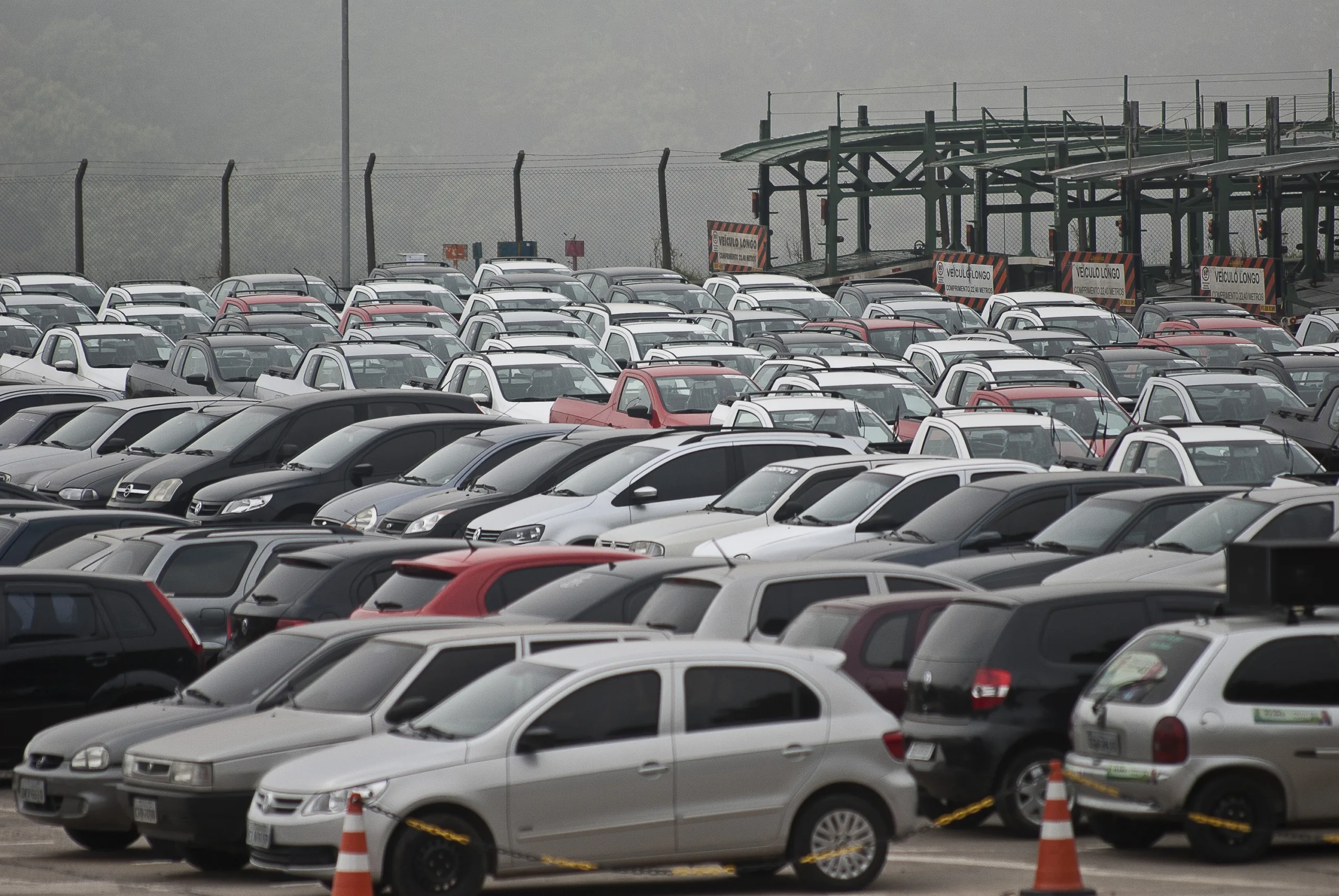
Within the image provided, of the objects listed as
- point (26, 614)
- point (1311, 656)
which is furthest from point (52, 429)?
point (1311, 656)

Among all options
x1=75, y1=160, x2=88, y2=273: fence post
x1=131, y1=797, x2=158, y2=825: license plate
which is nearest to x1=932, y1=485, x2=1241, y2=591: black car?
x1=131, y1=797, x2=158, y2=825: license plate

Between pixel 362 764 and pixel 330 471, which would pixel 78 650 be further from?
pixel 330 471

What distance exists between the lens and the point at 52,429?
2564 cm

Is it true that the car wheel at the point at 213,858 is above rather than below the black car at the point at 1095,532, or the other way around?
below

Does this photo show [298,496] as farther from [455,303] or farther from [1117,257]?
[1117,257]

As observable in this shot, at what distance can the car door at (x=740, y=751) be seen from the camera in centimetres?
973

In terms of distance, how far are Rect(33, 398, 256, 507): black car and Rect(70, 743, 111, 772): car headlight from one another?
10825 millimetres

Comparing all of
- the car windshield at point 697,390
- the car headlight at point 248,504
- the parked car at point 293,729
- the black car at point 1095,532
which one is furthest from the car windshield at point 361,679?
the car windshield at point 697,390

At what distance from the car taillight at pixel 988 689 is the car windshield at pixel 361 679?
289 centimetres

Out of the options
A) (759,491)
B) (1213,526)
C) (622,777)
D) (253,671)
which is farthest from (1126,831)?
(759,491)

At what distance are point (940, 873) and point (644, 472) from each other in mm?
8715

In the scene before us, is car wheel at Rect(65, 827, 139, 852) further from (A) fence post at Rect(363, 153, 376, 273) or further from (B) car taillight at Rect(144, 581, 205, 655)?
(A) fence post at Rect(363, 153, 376, 273)

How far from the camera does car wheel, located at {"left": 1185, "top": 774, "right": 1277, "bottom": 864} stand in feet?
33.8

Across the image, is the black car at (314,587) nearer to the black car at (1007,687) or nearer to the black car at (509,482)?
the black car at (509,482)
